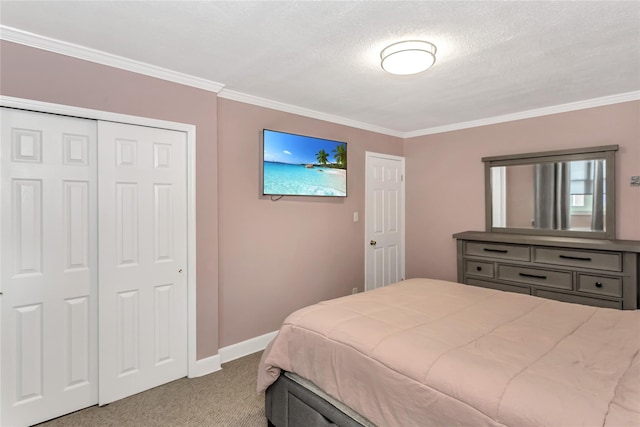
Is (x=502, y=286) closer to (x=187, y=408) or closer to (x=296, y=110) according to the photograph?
(x=296, y=110)

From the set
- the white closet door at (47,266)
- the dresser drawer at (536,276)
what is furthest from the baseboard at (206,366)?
the dresser drawer at (536,276)

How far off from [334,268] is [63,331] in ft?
8.47

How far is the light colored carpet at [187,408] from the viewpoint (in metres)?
2.14

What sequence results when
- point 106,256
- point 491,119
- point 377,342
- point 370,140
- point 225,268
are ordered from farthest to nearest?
point 370,140 → point 491,119 → point 225,268 → point 106,256 → point 377,342

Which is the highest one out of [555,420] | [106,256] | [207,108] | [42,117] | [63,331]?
[207,108]

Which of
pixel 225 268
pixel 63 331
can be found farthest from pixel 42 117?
pixel 225 268

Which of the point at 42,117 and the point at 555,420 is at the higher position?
the point at 42,117

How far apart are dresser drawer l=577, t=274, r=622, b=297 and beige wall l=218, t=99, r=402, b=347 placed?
2238 mm

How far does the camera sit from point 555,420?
3.43ft

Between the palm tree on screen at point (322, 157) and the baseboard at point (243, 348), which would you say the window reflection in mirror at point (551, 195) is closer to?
the palm tree on screen at point (322, 157)

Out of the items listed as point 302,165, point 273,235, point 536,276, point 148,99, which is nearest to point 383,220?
point 302,165

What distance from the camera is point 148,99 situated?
2502mm

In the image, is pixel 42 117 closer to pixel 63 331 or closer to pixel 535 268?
pixel 63 331

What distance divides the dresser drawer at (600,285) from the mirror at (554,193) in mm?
515
